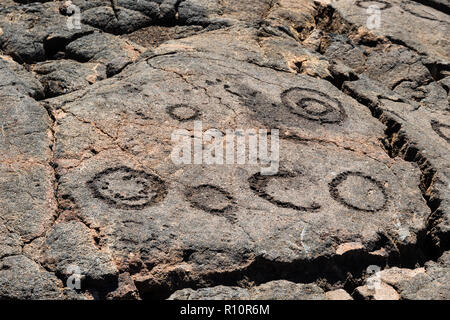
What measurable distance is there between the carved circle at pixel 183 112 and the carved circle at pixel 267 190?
602 millimetres

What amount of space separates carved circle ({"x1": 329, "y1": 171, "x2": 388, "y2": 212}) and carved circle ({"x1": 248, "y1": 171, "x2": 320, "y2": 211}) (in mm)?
185

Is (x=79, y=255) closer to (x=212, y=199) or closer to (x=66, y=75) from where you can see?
(x=212, y=199)

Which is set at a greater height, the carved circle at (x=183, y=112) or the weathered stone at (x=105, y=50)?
the carved circle at (x=183, y=112)

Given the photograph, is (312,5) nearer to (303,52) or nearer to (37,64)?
(303,52)

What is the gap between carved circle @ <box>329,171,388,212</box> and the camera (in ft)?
11.4

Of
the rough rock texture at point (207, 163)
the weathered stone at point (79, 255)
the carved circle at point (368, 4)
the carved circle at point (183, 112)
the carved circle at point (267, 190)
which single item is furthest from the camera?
the carved circle at point (368, 4)

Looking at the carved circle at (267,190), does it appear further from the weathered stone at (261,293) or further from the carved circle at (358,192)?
the weathered stone at (261,293)

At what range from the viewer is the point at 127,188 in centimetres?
332

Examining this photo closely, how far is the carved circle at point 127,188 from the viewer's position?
3.22 meters

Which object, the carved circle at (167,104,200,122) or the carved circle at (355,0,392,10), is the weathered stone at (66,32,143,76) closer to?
the carved circle at (167,104,200,122)

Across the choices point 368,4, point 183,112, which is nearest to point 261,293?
point 183,112

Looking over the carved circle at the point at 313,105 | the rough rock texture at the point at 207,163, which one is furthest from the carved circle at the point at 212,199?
the carved circle at the point at 313,105

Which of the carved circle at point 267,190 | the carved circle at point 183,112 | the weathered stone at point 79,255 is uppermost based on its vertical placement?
the carved circle at point 183,112

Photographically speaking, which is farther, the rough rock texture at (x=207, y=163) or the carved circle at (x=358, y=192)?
the carved circle at (x=358, y=192)
